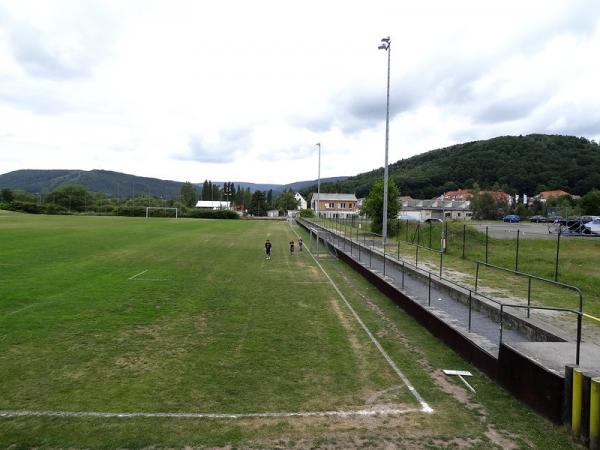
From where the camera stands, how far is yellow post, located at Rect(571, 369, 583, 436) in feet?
19.9

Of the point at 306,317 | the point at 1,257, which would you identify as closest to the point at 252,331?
the point at 306,317

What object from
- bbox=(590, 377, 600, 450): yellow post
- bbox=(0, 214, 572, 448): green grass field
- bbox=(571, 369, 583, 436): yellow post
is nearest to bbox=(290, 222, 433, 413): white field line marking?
bbox=(0, 214, 572, 448): green grass field

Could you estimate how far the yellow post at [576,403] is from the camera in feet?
19.9

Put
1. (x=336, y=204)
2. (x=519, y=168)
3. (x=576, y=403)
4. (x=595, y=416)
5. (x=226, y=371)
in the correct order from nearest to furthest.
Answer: (x=595, y=416), (x=576, y=403), (x=226, y=371), (x=336, y=204), (x=519, y=168)

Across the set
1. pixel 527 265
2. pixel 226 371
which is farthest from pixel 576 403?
pixel 527 265

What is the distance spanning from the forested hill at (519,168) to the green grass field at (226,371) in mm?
126334

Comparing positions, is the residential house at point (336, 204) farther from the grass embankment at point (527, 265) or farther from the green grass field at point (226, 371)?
the green grass field at point (226, 371)

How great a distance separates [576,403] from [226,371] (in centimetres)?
588

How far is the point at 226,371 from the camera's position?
28.3 ft

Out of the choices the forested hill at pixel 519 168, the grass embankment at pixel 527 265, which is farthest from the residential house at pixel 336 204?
the grass embankment at pixel 527 265

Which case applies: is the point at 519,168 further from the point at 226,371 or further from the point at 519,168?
the point at 226,371

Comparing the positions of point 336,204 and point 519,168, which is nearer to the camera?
point 336,204

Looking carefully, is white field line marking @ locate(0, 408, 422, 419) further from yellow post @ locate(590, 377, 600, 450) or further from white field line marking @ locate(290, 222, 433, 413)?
yellow post @ locate(590, 377, 600, 450)

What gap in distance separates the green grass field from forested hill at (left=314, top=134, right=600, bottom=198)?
4974 inches
